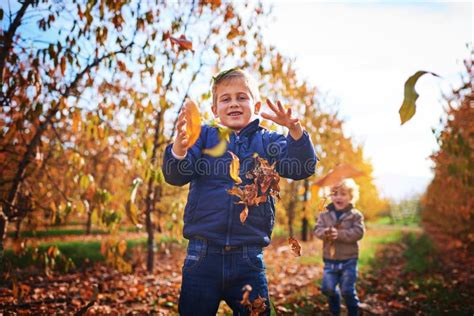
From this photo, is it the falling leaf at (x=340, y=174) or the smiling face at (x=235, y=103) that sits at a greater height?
the smiling face at (x=235, y=103)

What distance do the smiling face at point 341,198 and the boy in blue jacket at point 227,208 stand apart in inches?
96.8

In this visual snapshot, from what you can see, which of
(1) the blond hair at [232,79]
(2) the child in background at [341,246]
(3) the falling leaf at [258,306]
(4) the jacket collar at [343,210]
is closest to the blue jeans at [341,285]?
(2) the child in background at [341,246]

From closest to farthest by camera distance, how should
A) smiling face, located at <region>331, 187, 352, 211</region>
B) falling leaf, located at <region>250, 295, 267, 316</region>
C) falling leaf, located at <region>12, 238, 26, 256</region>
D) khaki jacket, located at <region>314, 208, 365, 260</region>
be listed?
falling leaf, located at <region>250, 295, 267, 316</region> → falling leaf, located at <region>12, 238, 26, 256</region> → khaki jacket, located at <region>314, 208, 365, 260</region> → smiling face, located at <region>331, 187, 352, 211</region>

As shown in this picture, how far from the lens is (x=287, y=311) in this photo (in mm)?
4027

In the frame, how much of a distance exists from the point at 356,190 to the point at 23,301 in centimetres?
419

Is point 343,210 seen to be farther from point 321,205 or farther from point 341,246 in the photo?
point 321,205

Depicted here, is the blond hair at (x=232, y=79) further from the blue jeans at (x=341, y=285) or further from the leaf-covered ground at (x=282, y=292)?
the blue jeans at (x=341, y=285)

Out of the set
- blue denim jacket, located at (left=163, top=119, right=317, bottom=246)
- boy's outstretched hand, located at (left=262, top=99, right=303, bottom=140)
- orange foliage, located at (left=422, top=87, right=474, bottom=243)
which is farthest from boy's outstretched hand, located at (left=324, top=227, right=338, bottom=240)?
boy's outstretched hand, located at (left=262, top=99, right=303, bottom=140)

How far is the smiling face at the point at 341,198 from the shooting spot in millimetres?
4430

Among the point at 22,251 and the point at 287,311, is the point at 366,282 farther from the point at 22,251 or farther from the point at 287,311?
the point at 22,251

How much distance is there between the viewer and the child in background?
399 centimetres

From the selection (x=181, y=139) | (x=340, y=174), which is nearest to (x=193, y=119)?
(x=340, y=174)

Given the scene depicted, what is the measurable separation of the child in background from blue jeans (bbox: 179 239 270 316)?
1.99 metres

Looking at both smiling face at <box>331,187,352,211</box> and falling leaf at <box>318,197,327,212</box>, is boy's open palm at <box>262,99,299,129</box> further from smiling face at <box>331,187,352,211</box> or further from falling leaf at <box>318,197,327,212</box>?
smiling face at <box>331,187,352,211</box>
